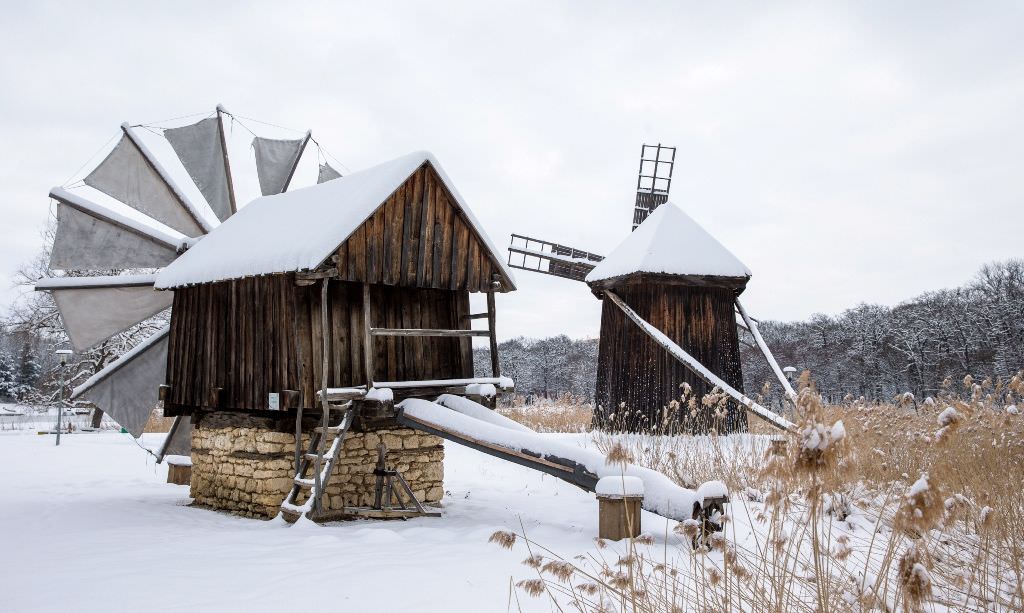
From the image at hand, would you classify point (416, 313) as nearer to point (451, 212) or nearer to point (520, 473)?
point (451, 212)

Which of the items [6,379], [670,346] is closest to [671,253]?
[670,346]

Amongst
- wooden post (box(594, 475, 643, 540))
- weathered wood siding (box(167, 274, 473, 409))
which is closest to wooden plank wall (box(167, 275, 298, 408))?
weathered wood siding (box(167, 274, 473, 409))

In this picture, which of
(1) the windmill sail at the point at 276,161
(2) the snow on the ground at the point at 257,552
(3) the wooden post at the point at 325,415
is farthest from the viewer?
(1) the windmill sail at the point at 276,161

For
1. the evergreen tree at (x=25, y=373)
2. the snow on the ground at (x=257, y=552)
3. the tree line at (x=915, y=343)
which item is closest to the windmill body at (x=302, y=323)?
the snow on the ground at (x=257, y=552)

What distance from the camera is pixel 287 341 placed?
8.27 m

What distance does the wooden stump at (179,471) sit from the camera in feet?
37.5

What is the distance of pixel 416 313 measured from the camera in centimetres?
942

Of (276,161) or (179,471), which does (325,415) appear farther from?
(276,161)

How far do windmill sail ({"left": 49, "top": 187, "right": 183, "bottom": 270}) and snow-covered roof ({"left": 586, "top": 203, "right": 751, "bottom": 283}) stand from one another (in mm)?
7265

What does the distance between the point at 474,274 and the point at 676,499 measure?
13.9ft

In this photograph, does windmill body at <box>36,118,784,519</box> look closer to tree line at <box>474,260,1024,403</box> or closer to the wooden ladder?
the wooden ladder

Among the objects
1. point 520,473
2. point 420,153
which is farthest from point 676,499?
point 520,473

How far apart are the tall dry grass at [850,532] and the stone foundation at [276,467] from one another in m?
2.59

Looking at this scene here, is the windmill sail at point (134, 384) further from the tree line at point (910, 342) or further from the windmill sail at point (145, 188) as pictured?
the tree line at point (910, 342)
